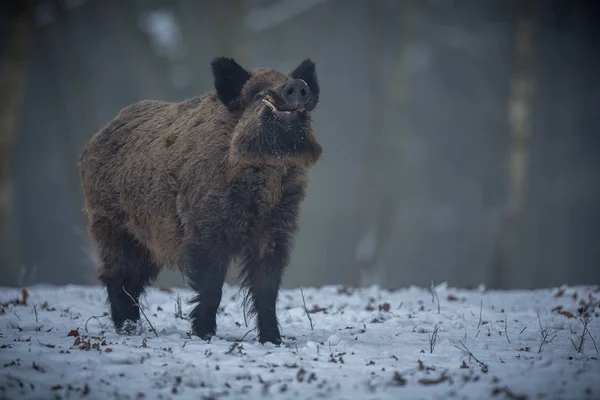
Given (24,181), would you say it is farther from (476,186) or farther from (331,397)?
(331,397)

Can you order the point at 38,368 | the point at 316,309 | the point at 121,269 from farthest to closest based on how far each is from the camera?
the point at 316,309, the point at 121,269, the point at 38,368

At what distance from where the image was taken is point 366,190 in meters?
17.7

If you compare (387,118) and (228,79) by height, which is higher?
(387,118)

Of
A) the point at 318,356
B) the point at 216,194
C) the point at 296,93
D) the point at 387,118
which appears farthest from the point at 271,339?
the point at 387,118

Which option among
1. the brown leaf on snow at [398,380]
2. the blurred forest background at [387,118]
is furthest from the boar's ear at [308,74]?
the blurred forest background at [387,118]

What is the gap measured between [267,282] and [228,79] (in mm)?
1954

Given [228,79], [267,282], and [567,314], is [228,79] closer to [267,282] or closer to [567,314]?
[267,282]

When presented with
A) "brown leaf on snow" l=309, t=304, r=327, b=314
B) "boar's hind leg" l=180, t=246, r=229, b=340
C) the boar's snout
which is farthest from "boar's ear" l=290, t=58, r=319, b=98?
"brown leaf on snow" l=309, t=304, r=327, b=314

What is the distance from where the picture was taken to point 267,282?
5.53 meters

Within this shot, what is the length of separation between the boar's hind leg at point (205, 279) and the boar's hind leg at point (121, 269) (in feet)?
3.16

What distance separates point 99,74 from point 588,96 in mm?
17504

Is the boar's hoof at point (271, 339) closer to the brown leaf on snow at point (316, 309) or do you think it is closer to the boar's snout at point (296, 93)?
the brown leaf on snow at point (316, 309)

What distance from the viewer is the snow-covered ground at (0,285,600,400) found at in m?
3.94

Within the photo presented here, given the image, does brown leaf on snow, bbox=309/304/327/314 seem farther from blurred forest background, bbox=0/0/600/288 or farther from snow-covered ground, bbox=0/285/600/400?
blurred forest background, bbox=0/0/600/288
